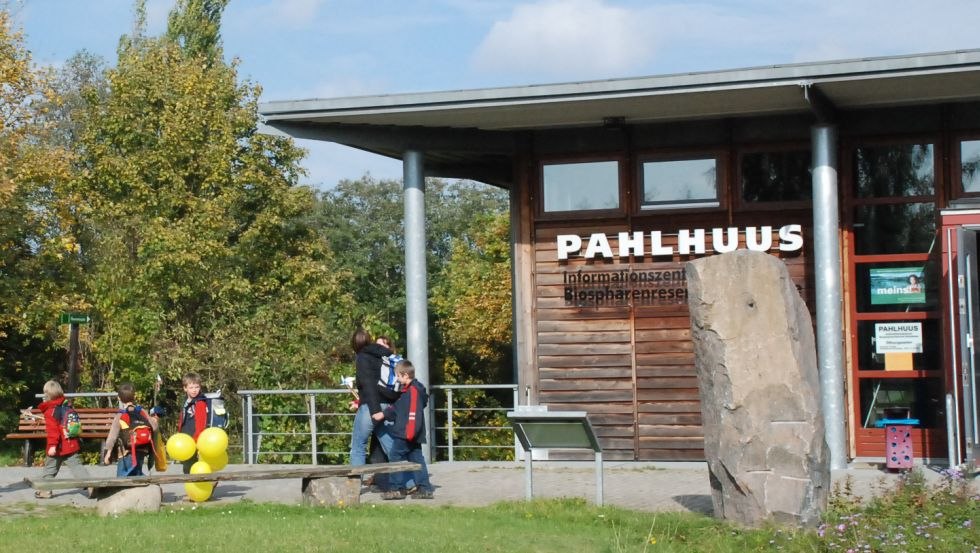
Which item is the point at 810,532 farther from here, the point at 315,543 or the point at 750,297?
the point at 315,543

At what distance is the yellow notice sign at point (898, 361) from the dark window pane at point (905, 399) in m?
0.13

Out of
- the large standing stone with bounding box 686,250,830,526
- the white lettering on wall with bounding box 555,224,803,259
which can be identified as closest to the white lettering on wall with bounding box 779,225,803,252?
the white lettering on wall with bounding box 555,224,803,259

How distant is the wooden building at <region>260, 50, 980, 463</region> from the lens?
14.1m

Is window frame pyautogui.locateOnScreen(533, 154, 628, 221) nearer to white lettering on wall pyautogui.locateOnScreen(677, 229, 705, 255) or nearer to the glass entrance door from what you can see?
white lettering on wall pyautogui.locateOnScreen(677, 229, 705, 255)

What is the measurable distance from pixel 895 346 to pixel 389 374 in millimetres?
5878

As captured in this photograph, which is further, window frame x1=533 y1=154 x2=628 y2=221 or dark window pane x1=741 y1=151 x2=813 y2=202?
window frame x1=533 y1=154 x2=628 y2=221

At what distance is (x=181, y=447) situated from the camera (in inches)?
498

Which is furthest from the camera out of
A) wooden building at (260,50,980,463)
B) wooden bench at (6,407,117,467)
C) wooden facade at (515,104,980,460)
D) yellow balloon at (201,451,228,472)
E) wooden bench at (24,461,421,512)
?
wooden bench at (6,407,117,467)

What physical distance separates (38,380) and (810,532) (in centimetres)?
2836

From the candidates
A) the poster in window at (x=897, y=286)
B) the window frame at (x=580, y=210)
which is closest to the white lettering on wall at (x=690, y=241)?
the window frame at (x=580, y=210)

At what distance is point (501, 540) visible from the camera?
9.23m

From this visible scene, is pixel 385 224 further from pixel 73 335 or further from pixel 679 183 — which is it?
pixel 679 183

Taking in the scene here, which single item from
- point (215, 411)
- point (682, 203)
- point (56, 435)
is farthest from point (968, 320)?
point (56, 435)

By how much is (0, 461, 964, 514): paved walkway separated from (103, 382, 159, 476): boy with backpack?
51 cm
